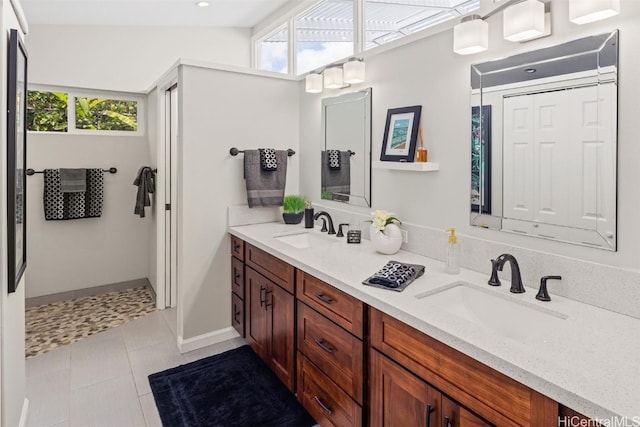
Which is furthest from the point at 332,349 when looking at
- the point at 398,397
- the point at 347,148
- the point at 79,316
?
the point at 79,316

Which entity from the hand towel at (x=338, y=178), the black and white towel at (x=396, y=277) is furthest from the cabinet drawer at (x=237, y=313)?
the black and white towel at (x=396, y=277)

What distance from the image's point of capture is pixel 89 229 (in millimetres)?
4098

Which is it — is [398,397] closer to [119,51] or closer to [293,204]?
[293,204]

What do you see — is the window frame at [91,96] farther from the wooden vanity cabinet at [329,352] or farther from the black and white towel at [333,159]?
the wooden vanity cabinet at [329,352]

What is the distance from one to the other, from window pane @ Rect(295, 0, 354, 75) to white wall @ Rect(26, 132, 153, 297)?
2035 millimetres

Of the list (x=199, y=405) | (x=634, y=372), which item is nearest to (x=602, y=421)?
(x=634, y=372)

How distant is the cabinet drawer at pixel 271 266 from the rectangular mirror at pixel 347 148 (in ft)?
2.36

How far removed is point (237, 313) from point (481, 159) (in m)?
2.05

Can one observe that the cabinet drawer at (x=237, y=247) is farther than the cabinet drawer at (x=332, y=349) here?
Yes

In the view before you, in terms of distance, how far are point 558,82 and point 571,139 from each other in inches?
9.1

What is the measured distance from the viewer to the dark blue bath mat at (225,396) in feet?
7.11

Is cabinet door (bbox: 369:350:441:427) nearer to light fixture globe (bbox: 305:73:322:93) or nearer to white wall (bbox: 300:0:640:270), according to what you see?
white wall (bbox: 300:0:640:270)

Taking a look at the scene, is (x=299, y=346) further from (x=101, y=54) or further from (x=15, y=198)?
(x=101, y=54)

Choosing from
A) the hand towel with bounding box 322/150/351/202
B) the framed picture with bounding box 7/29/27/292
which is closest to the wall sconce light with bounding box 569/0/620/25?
the hand towel with bounding box 322/150/351/202
